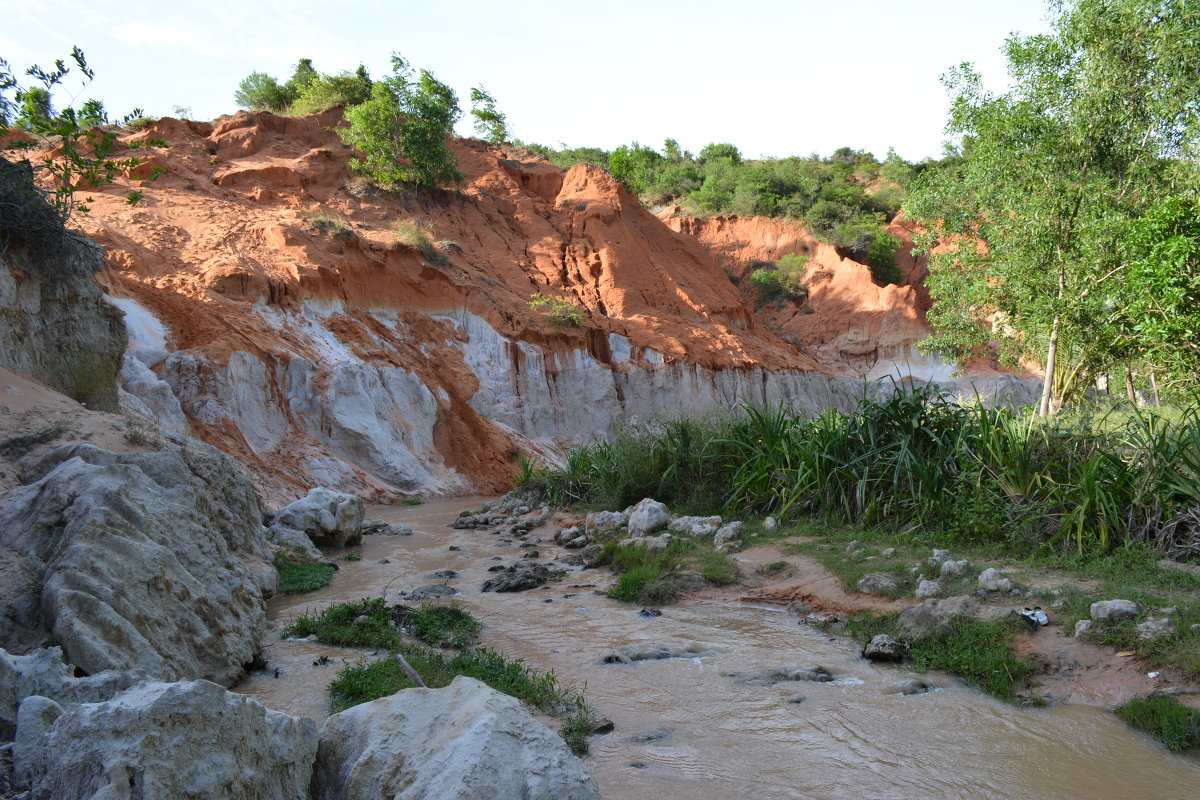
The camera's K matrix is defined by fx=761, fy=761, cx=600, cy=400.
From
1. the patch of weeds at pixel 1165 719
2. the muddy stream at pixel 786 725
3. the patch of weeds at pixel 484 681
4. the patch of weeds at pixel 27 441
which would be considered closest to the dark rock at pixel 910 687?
the muddy stream at pixel 786 725

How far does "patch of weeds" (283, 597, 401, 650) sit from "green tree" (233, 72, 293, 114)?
112 feet

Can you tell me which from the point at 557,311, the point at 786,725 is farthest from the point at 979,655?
the point at 557,311

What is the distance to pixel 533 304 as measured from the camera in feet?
85.9

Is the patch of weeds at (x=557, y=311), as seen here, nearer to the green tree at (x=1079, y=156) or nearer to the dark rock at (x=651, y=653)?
the green tree at (x=1079, y=156)

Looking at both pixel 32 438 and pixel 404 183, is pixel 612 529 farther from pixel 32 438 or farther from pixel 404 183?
pixel 404 183

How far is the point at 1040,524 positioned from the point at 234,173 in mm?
26013

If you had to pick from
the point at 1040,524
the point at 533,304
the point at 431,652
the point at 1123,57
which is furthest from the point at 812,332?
the point at 431,652

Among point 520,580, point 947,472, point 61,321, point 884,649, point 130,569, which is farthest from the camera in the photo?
point 61,321

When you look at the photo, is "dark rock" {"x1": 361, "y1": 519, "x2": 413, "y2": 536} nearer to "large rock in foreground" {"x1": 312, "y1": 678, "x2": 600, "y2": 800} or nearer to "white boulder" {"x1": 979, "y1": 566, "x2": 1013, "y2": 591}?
"white boulder" {"x1": 979, "y1": 566, "x2": 1013, "y2": 591}

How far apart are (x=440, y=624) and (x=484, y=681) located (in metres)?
1.55

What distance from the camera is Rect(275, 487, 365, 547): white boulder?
9.90 metres

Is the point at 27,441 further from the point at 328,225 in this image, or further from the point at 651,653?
the point at 328,225

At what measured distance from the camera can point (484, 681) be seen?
14.0ft

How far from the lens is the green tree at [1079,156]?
38.3ft
